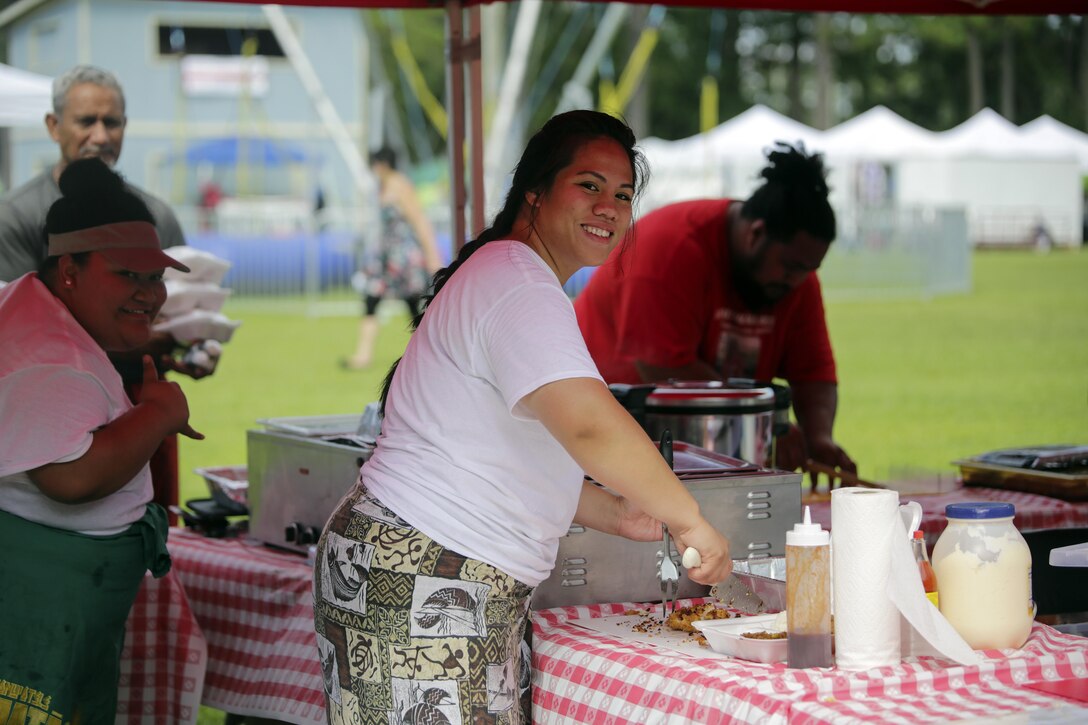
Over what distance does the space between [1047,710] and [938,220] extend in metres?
17.6

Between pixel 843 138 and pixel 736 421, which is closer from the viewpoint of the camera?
pixel 736 421

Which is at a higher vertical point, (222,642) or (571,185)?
(571,185)

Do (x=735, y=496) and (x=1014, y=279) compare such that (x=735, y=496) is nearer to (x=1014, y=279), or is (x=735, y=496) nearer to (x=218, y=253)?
(x=218, y=253)

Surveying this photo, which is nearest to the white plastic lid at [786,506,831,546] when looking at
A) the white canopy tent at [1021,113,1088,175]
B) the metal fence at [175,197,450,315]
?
the metal fence at [175,197,450,315]

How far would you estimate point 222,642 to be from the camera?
2.90m

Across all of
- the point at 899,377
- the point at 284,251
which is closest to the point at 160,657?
the point at 899,377

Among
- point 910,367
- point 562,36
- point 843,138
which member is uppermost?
point 562,36

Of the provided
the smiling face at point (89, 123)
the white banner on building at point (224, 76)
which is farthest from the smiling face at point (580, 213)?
the white banner on building at point (224, 76)

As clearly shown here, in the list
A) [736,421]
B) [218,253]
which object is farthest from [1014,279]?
[736,421]

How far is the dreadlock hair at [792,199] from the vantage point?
134 inches

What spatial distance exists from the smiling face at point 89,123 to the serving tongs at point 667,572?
2324 mm

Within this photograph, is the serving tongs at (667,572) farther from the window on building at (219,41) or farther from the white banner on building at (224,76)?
the white banner on building at (224,76)

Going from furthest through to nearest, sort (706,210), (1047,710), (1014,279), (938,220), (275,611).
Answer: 1. (1014,279)
2. (938,220)
3. (706,210)
4. (275,611)
5. (1047,710)

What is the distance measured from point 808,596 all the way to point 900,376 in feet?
36.6
